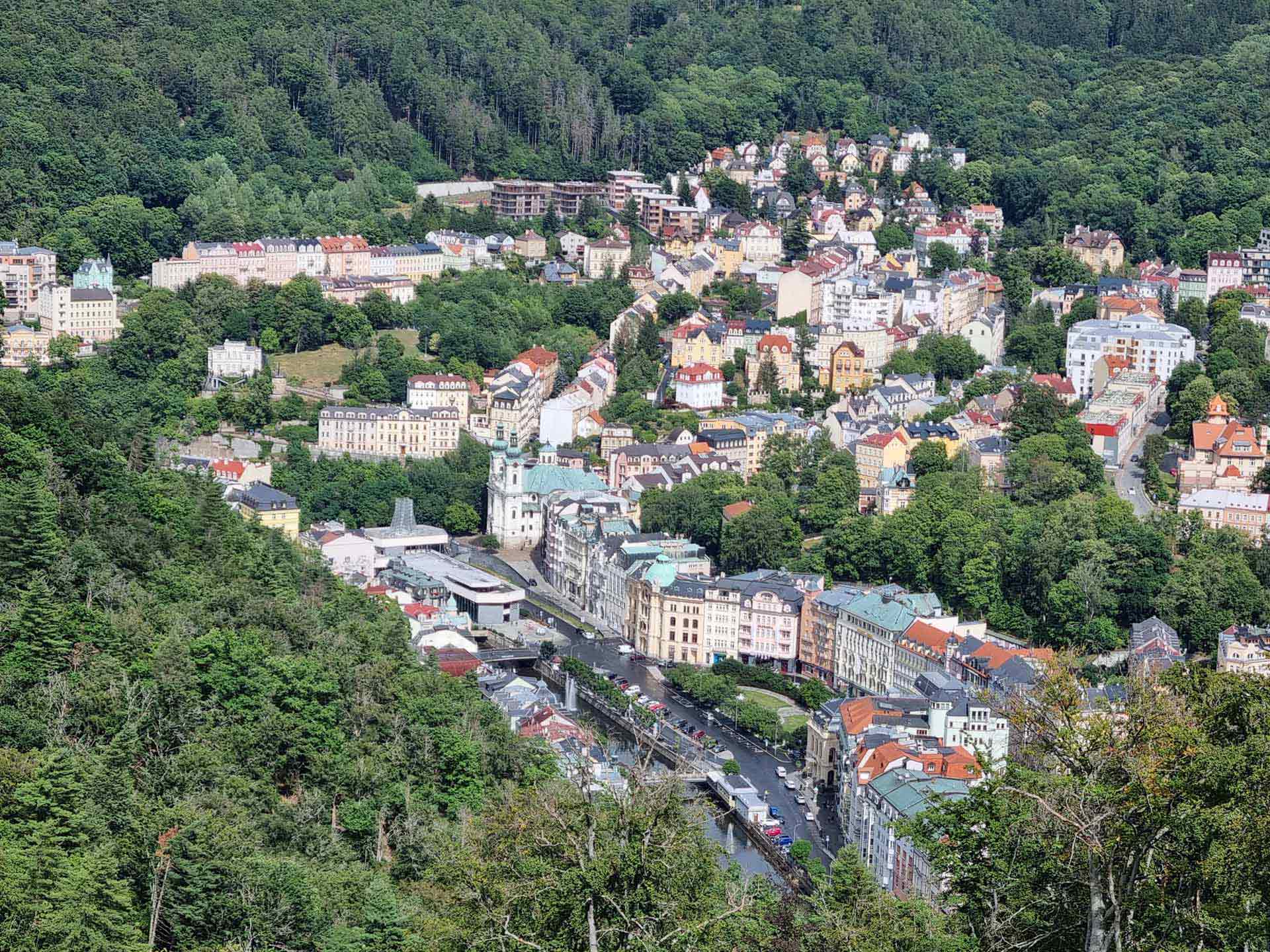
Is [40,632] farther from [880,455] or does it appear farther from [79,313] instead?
[79,313]

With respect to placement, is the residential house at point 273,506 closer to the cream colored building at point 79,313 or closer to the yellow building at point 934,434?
the cream colored building at point 79,313

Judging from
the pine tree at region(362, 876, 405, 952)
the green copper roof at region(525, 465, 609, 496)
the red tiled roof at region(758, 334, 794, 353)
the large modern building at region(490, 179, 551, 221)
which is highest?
the large modern building at region(490, 179, 551, 221)

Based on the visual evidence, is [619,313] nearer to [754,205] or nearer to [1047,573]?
[754,205]

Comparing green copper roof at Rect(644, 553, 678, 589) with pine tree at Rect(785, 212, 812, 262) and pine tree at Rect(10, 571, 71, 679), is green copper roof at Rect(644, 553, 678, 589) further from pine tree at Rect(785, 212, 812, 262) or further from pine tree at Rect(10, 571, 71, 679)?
pine tree at Rect(785, 212, 812, 262)

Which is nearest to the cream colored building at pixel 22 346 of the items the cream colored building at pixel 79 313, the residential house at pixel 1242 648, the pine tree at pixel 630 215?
the cream colored building at pixel 79 313

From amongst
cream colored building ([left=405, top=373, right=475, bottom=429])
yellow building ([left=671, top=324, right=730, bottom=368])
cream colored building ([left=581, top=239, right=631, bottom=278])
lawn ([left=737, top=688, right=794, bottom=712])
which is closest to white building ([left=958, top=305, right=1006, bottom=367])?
yellow building ([left=671, top=324, right=730, bottom=368])

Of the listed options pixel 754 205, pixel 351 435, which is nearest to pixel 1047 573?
pixel 351 435
